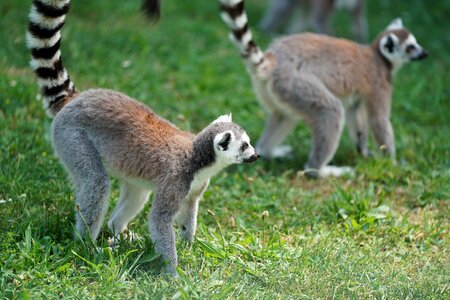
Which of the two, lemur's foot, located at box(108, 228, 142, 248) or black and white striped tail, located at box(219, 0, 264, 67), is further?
black and white striped tail, located at box(219, 0, 264, 67)

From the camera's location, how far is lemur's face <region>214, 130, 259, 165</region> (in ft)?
14.7

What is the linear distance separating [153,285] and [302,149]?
146 inches

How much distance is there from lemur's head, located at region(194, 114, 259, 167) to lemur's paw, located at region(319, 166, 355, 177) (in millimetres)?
2222

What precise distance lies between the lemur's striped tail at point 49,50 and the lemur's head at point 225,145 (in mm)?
1094

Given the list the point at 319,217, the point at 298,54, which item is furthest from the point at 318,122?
the point at 319,217

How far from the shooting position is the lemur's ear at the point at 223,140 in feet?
14.6

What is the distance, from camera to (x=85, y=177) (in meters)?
4.55

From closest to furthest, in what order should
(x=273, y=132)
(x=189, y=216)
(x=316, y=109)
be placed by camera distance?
(x=189, y=216) → (x=316, y=109) → (x=273, y=132)

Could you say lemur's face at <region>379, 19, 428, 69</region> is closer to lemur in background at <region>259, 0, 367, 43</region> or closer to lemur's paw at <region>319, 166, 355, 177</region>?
lemur's paw at <region>319, 166, 355, 177</region>

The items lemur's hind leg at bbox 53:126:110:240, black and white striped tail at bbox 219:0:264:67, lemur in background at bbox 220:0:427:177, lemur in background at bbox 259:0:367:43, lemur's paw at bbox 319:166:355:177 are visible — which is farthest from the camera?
lemur in background at bbox 259:0:367:43

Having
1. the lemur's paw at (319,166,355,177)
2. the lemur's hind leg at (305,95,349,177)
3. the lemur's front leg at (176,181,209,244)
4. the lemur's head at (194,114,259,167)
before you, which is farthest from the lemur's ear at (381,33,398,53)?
the lemur's front leg at (176,181,209,244)

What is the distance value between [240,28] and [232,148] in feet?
6.87

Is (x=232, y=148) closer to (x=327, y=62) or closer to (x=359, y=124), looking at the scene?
(x=327, y=62)

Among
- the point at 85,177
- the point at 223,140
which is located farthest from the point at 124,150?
the point at 223,140
